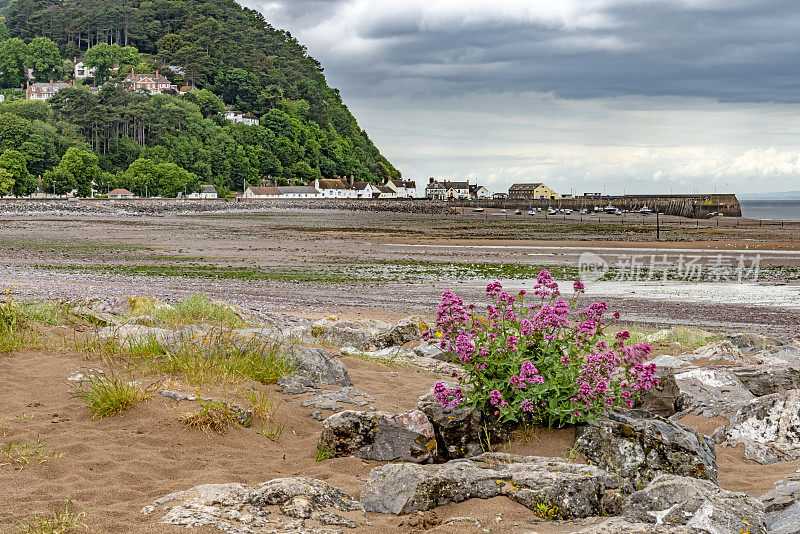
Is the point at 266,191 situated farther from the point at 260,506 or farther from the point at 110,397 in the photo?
the point at 260,506

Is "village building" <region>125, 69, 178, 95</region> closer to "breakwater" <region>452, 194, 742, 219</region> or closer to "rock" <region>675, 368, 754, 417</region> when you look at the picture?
"breakwater" <region>452, 194, 742, 219</region>

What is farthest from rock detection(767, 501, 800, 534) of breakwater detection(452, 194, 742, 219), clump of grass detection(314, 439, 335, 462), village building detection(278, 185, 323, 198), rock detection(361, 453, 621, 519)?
village building detection(278, 185, 323, 198)

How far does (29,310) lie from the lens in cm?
994

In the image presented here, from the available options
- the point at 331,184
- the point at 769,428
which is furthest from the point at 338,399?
the point at 331,184

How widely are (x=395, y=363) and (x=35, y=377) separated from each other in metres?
4.56

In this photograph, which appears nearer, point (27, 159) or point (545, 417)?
point (545, 417)

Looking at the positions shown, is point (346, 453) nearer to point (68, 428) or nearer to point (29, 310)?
point (68, 428)

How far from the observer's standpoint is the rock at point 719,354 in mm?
10398

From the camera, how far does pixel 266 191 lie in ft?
509

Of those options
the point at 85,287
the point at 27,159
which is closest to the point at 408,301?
the point at 85,287

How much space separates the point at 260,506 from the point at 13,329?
18.6 ft

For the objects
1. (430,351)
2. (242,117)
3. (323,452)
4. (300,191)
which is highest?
(242,117)

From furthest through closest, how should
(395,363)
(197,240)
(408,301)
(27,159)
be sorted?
1. (27,159)
2. (197,240)
3. (408,301)
4. (395,363)

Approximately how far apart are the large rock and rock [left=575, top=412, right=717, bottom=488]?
1308 mm
